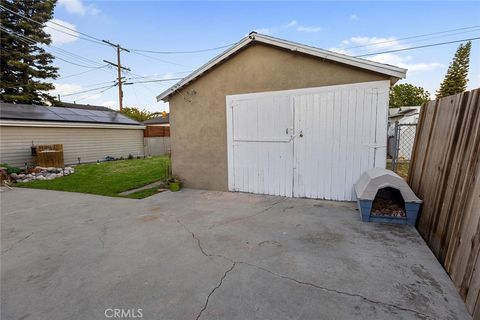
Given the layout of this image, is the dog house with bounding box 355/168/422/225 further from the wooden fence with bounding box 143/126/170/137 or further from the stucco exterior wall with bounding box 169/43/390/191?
the wooden fence with bounding box 143/126/170/137

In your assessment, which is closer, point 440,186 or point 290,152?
point 440,186

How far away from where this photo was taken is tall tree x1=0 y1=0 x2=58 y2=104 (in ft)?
58.9

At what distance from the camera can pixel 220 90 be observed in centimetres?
544

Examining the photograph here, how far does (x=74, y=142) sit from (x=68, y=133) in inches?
21.4

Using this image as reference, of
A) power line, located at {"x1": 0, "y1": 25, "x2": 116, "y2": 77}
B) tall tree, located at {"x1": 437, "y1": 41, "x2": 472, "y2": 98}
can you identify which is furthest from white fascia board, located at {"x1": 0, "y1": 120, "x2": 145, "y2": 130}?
tall tree, located at {"x1": 437, "y1": 41, "x2": 472, "y2": 98}

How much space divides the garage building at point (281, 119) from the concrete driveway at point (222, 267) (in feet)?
3.11

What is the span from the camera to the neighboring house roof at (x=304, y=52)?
3.83 metres

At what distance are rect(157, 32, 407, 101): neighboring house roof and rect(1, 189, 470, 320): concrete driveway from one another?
246cm

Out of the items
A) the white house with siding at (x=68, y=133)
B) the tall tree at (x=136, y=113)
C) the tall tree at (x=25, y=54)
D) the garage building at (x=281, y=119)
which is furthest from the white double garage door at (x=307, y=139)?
the tall tree at (x=136, y=113)

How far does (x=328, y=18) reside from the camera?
7.28 meters

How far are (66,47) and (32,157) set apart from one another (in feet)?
35.9

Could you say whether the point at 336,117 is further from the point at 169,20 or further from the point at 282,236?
the point at 169,20

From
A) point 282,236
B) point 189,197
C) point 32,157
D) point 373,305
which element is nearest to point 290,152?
point 282,236

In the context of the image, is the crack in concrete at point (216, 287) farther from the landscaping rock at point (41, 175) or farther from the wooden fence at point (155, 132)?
the wooden fence at point (155, 132)
